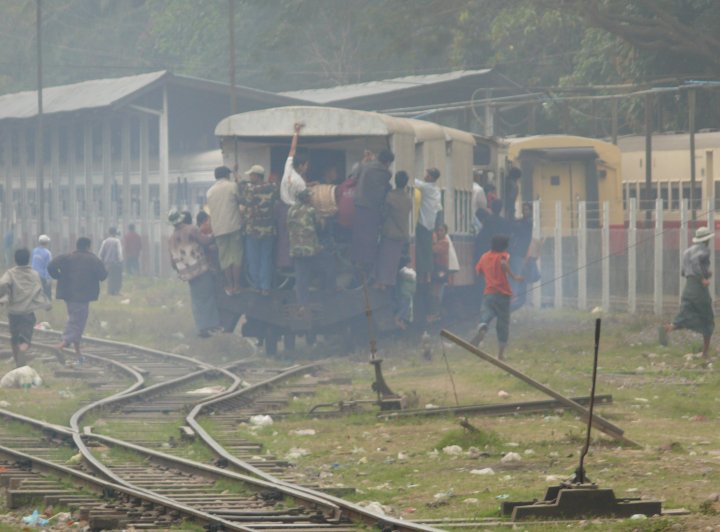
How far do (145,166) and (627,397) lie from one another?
30.6 m

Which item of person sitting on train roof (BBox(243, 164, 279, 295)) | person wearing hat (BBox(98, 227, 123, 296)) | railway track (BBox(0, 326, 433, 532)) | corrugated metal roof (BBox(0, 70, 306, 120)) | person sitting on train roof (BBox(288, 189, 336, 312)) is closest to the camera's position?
railway track (BBox(0, 326, 433, 532))

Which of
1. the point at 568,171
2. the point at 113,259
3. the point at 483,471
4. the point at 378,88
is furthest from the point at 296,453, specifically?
the point at 378,88

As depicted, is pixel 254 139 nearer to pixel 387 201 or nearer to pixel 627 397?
pixel 387 201

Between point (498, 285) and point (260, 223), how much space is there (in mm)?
A: 3717

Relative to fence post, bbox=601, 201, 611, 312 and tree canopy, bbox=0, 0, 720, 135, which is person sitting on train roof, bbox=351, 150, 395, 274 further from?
tree canopy, bbox=0, 0, 720, 135

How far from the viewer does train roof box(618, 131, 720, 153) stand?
1235 inches

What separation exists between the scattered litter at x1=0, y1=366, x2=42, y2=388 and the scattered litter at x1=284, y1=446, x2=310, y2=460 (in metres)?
6.75

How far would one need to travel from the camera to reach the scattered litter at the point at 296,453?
12398 millimetres

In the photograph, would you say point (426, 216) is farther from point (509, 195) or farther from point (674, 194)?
point (674, 194)

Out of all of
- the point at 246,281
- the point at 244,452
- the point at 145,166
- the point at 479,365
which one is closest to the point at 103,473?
the point at 244,452

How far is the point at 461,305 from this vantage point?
2534 cm

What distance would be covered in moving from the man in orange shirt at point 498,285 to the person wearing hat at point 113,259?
17.9m

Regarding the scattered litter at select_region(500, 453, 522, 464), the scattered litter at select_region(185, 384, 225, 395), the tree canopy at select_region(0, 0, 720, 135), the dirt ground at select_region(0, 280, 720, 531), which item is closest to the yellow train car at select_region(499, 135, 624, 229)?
the tree canopy at select_region(0, 0, 720, 135)

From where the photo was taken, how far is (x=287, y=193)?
2078 cm
